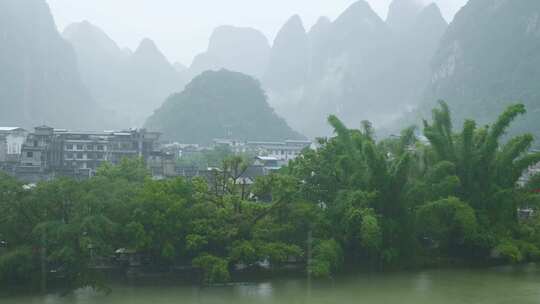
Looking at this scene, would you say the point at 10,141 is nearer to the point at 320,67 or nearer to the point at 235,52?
the point at 320,67

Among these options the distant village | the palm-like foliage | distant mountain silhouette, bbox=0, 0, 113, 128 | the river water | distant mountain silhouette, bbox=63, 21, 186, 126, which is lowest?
the river water

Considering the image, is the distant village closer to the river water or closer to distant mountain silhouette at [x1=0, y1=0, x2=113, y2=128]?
the river water

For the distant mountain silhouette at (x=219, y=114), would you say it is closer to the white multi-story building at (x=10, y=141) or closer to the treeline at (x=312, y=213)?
the white multi-story building at (x=10, y=141)

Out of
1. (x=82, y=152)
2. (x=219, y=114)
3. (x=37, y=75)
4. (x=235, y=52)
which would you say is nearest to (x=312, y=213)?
(x=82, y=152)

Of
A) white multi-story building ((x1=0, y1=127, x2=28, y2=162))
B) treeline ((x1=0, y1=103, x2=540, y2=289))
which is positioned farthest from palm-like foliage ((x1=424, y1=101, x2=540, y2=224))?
white multi-story building ((x1=0, y1=127, x2=28, y2=162))

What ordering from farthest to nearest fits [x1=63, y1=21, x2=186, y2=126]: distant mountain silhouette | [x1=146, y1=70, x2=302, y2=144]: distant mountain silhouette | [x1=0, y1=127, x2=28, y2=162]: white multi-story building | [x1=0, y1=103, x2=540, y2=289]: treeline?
[x1=63, y1=21, x2=186, y2=126]: distant mountain silhouette < [x1=146, y1=70, x2=302, y2=144]: distant mountain silhouette < [x1=0, y1=127, x2=28, y2=162]: white multi-story building < [x1=0, y1=103, x2=540, y2=289]: treeline

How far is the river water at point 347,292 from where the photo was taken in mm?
9047

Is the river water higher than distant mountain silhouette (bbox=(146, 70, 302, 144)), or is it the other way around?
distant mountain silhouette (bbox=(146, 70, 302, 144))

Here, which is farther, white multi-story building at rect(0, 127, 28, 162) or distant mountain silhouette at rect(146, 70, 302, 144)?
distant mountain silhouette at rect(146, 70, 302, 144)

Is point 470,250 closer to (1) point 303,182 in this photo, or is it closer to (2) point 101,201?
(1) point 303,182

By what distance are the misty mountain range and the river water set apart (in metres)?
29.6

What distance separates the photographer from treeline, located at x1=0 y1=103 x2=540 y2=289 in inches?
354

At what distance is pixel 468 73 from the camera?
170 ft

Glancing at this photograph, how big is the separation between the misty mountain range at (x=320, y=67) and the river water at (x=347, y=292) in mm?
29597
